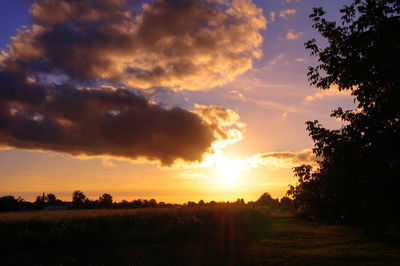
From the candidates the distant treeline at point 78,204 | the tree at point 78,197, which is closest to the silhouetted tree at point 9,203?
the distant treeline at point 78,204

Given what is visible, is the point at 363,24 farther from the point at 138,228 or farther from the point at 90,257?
the point at 138,228

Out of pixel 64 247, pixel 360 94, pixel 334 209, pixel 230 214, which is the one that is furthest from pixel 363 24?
pixel 230 214

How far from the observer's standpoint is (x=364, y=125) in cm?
1117

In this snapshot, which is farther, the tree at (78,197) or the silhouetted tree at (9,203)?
the tree at (78,197)

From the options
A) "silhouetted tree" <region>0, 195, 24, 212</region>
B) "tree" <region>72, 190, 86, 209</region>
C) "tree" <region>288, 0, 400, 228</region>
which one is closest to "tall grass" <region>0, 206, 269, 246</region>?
"tree" <region>288, 0, 400, 228</region>

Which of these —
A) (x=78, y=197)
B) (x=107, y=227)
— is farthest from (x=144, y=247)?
(x=78, y=197)

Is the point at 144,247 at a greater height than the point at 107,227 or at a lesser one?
lesser

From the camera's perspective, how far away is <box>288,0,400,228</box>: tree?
10.2 meters

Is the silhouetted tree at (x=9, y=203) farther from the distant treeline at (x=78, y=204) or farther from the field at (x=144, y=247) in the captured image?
the field at (x=144, y=247)

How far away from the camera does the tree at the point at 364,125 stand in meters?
10.2

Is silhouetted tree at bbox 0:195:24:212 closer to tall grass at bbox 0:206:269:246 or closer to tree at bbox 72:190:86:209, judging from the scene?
tree at bbox 72:190:86:209

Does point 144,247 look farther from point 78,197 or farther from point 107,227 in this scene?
point 78,197

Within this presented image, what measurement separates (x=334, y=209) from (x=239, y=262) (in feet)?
34.2

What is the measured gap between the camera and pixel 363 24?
447 inches
